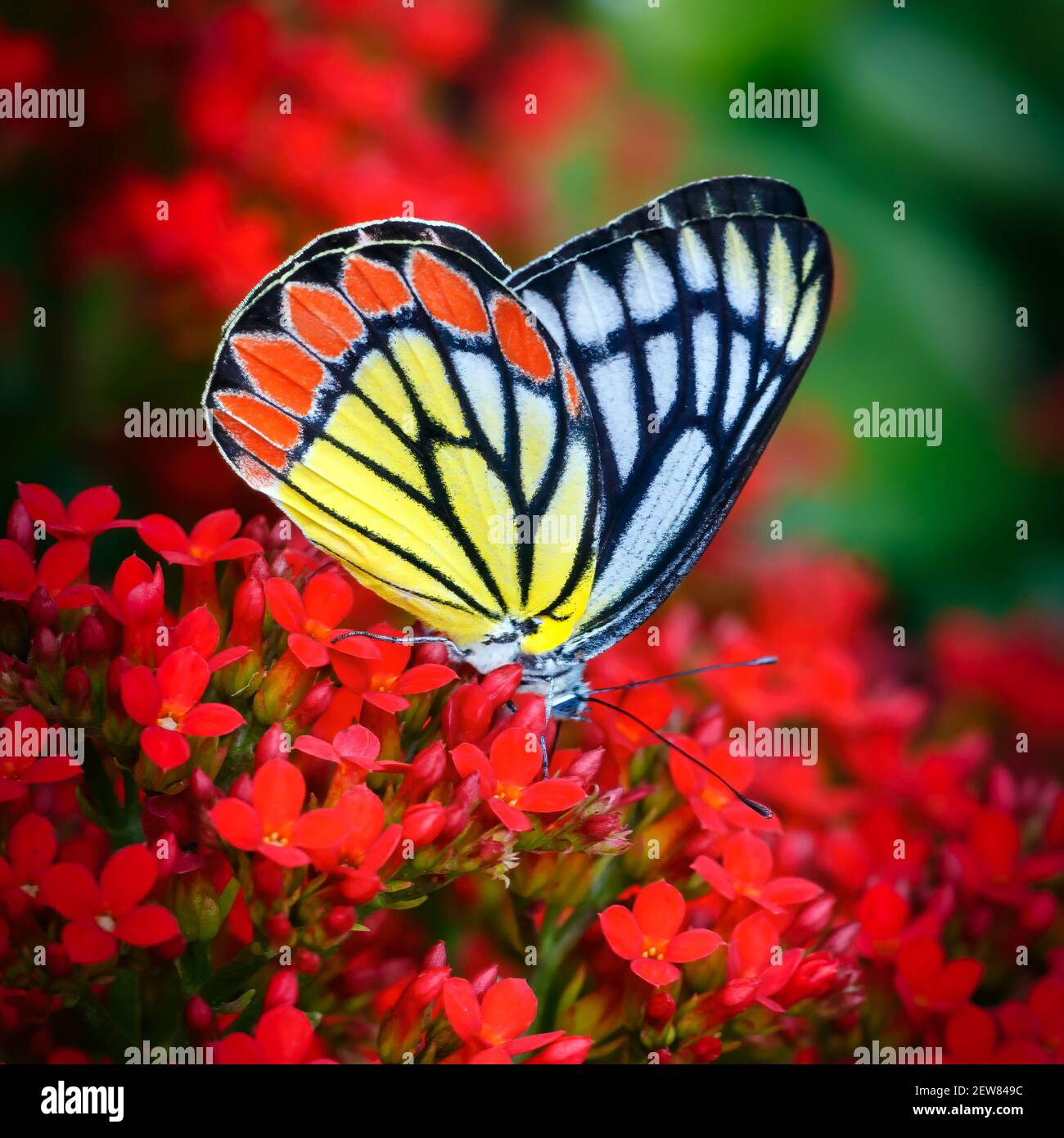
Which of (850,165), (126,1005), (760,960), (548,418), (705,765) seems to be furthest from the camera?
(850,165)

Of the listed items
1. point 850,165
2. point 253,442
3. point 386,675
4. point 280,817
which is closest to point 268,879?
point 280,817

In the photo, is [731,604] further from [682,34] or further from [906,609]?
[682,34]

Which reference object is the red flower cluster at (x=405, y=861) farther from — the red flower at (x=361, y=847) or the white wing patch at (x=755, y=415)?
the white wing patch at (x=755, y=415)

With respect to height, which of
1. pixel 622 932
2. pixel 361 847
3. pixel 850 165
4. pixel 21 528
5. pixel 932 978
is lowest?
pixel 932 978

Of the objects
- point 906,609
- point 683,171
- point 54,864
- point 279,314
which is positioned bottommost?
point 54,864

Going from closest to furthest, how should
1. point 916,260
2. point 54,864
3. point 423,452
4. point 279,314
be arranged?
1. point 54,864
2. point 279,314
3. point 423,452
4. point 916,260

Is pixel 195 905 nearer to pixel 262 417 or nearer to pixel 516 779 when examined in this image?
pixel 516 779

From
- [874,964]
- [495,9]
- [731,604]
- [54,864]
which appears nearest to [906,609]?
[731,604]
